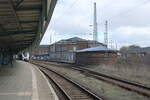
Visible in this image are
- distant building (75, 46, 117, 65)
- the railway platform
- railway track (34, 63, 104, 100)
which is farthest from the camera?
distant building (75, 46, 117, 65)

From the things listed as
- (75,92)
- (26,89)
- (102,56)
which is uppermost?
(102,56)

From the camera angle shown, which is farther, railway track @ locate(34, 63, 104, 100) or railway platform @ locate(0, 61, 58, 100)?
railway track @ locate(34, 63, 104, 100)

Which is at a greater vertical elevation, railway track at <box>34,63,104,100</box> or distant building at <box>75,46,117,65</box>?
distant building at <box>75,46,117,65</box>

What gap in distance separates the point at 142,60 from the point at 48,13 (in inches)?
1139

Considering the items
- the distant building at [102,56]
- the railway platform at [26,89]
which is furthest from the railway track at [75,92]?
the distant building at [102,56]

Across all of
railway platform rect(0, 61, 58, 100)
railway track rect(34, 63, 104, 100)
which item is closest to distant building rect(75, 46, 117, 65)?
railway platform rect(0, 61, 58, 100)

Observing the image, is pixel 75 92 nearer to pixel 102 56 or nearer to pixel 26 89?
pixel 26 89

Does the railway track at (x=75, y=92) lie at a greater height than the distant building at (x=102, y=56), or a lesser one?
lesser

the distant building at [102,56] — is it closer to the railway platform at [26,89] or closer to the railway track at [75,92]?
the railway platform at [26,89]

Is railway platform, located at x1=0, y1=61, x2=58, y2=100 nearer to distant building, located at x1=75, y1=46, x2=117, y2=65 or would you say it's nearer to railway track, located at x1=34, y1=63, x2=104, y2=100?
railway track, located at x1=34, y1=63, x2=104, y2=100

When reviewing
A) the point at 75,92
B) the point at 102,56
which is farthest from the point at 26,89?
the point at 102,56

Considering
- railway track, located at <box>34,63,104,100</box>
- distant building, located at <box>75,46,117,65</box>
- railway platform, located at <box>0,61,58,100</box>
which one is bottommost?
railway track, located at <box>34,63,104,100</box>

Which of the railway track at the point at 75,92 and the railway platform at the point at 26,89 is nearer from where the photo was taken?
the railway platform at the point at 26,89

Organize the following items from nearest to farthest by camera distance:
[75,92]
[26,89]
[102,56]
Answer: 1. [75,92]
2. [26,89]
3. [102,56]
